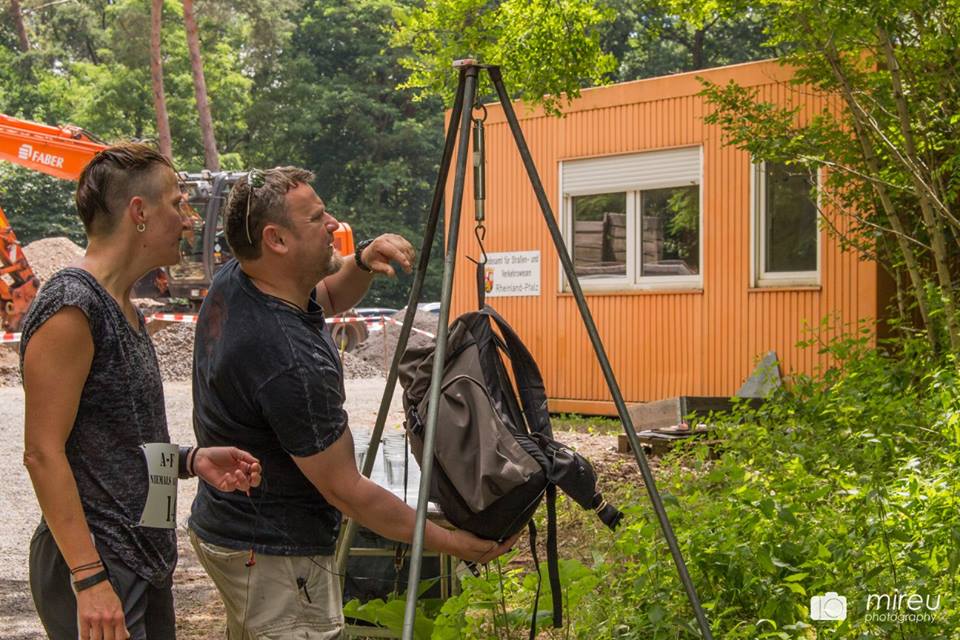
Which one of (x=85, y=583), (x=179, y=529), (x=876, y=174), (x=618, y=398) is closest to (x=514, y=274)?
(x=876, y=174)

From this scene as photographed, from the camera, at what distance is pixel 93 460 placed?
2.70 metres

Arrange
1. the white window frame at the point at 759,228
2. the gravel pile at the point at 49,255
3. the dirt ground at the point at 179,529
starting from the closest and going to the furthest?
the dirt ground at the point at 179,529
the white window frame at the point at 759,228
the gravel pile at the point at 49,255

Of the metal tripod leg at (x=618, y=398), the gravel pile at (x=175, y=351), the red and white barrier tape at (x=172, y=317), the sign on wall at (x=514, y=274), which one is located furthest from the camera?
the red and white barrier tape at (x=172, y=317)

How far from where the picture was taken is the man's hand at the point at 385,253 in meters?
3.45

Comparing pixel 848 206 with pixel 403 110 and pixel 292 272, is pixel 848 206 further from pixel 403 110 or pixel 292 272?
pixel 403 110

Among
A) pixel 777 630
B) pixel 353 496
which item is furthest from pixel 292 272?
pixel 777 630

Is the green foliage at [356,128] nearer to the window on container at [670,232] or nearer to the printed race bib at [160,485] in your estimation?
the window on container at [670,232]

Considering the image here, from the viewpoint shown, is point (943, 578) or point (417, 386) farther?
point (943, 578)

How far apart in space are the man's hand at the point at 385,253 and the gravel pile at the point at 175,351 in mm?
17968

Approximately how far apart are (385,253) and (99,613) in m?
1.36

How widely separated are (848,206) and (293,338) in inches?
312

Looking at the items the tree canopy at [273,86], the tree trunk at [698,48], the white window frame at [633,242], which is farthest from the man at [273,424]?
the tree trunk at [698,48]

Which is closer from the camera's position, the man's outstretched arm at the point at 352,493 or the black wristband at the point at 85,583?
the black wristband at the point at 85,583

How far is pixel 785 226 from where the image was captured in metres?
12.0
